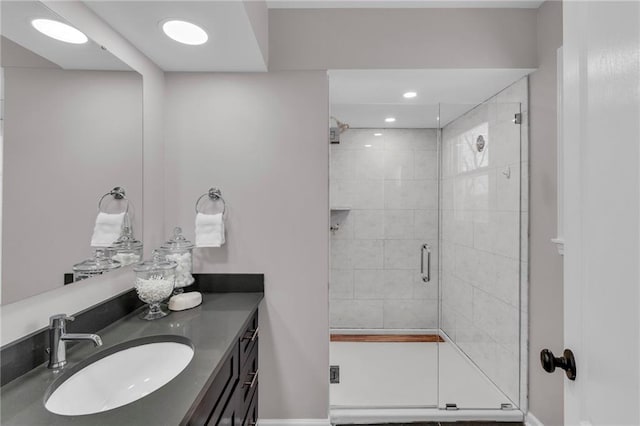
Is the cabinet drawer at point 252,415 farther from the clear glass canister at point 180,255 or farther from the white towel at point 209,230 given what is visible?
the white towel at point 209,230

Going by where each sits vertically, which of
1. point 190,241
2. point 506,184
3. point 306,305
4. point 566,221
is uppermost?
point 506,184

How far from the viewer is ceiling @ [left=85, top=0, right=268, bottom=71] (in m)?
1.39

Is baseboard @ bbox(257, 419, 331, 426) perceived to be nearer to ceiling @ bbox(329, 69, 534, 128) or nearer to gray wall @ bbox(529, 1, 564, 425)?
gray wall @ bbox(529, 1, 564, 425)

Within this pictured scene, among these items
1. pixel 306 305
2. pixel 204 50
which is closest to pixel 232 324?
pixel 306 305

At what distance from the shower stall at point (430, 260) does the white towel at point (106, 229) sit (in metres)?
1.48

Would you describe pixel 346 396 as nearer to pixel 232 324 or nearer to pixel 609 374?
pixel 232 324

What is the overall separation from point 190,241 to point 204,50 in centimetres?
108

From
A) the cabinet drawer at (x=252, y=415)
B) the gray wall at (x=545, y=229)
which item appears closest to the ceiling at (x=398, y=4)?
the gray wall at (x=545, y=229)

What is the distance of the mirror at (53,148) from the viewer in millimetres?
1039

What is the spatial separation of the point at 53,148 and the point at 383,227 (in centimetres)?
229

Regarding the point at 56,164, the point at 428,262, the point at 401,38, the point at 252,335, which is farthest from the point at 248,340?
the point at 401,38

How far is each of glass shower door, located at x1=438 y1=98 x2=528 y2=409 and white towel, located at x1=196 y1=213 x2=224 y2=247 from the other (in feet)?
5.54

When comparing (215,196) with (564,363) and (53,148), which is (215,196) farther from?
(564,363)

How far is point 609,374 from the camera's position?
65 centimetres
